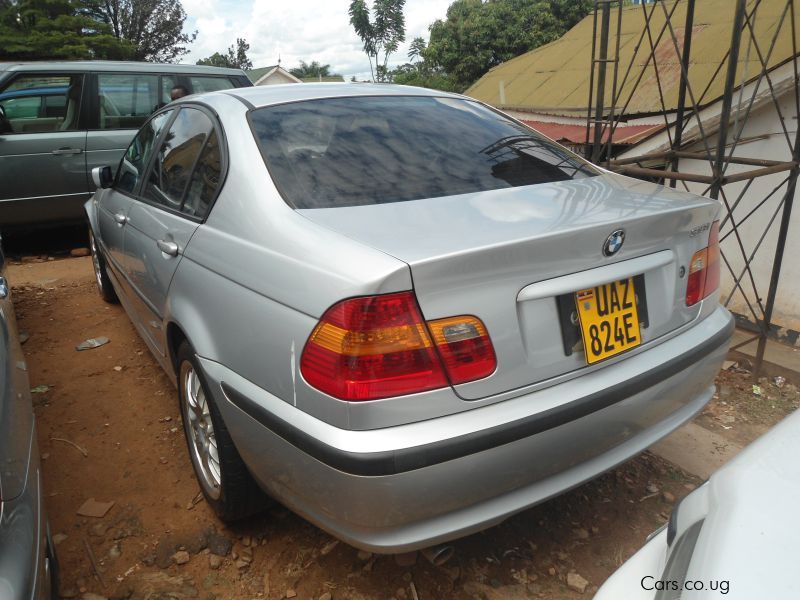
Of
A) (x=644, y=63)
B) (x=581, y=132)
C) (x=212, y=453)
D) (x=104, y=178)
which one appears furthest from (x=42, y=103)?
(x=644, y=63)

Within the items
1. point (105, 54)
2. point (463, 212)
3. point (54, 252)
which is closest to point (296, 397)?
point (463, 212)

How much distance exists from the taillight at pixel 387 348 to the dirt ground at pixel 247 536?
874mm

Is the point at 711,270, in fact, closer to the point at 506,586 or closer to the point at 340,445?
the point at 506,586

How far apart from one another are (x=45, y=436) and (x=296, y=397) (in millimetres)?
1973

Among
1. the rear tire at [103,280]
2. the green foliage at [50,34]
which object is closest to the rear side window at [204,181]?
the rear tire at [103,280]

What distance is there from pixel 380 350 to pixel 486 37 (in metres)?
20.8

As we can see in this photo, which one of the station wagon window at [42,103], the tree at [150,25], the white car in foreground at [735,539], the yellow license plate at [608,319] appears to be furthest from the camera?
the tree at [150,25]

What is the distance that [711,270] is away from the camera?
2074 millimetres

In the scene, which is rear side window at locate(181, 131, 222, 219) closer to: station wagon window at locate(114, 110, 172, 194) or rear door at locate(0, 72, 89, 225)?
station wagon window at locate(114, 110, 172, 194)

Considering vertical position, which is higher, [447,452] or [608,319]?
[608,319]

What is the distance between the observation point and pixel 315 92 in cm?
240

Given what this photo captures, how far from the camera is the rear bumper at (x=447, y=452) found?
1.44 meters

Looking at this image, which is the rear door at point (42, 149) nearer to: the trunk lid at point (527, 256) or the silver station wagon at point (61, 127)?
the silver station wagon at point (61, 127)

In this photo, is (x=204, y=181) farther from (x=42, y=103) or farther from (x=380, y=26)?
(x=380, y=26)
